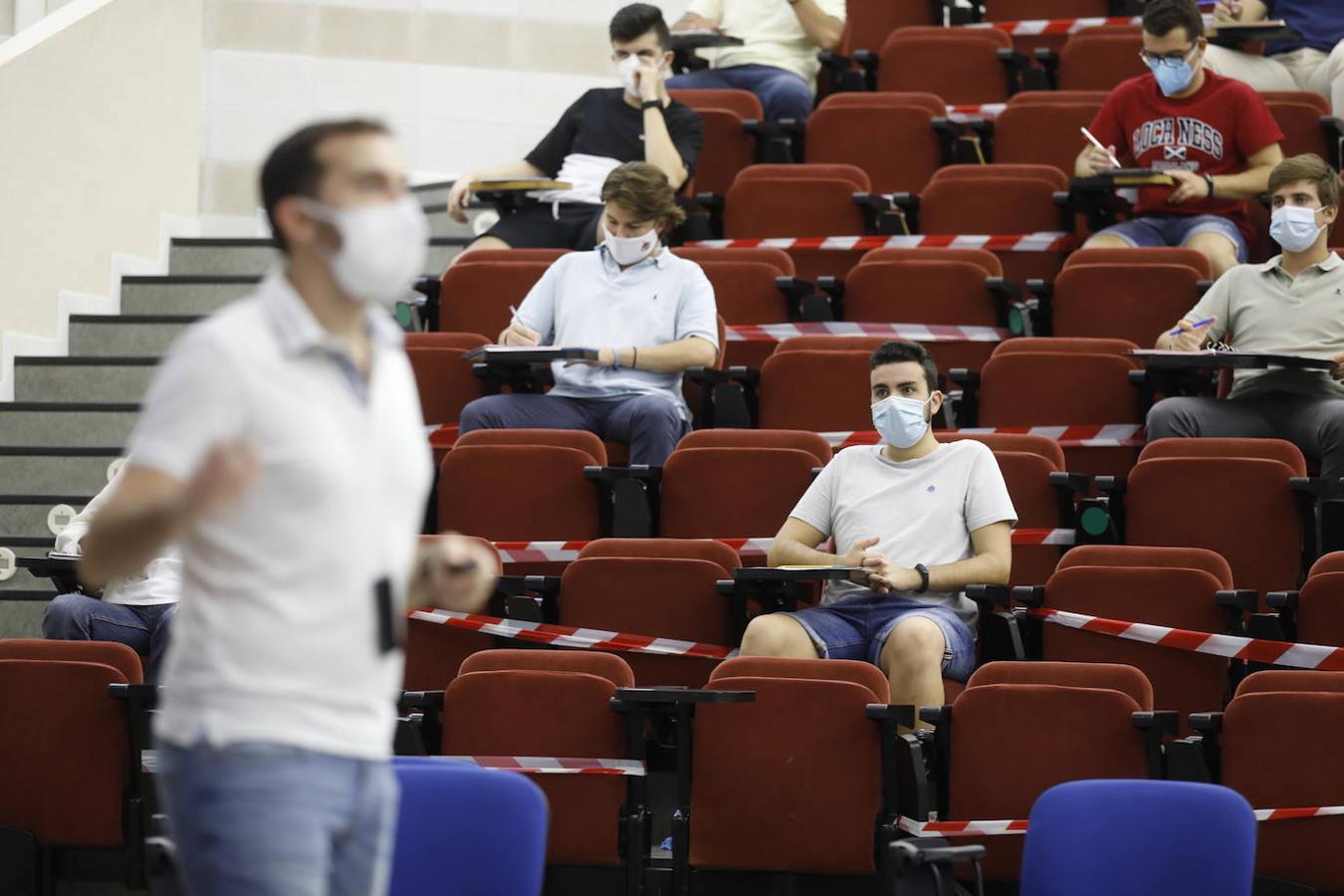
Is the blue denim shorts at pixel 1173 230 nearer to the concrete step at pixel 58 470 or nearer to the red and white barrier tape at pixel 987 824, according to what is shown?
the red and white barrier tape at pixel 987 824

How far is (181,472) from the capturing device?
1421mm

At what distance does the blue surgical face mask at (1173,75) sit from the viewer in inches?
182

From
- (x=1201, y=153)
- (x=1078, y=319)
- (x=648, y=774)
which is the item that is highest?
(x=1201, y=153)

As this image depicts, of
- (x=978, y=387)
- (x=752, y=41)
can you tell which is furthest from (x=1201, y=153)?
(x=752, y=41)

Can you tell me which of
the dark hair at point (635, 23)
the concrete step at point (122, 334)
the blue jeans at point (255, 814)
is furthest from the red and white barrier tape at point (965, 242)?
the blue jeans at point (255, 814)

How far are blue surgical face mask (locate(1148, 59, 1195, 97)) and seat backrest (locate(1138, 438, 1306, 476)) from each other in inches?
48.8

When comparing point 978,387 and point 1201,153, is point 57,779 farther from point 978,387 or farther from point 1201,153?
point 1201,153

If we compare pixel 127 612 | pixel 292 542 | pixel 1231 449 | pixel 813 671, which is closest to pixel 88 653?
pixel 127 612

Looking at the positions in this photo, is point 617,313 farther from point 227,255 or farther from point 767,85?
point 227,255

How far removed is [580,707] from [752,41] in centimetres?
320

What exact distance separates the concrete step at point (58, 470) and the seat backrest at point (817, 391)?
5.39 feet

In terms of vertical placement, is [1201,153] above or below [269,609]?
above

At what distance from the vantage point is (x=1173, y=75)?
464 cm

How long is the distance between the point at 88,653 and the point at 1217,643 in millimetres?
1809
